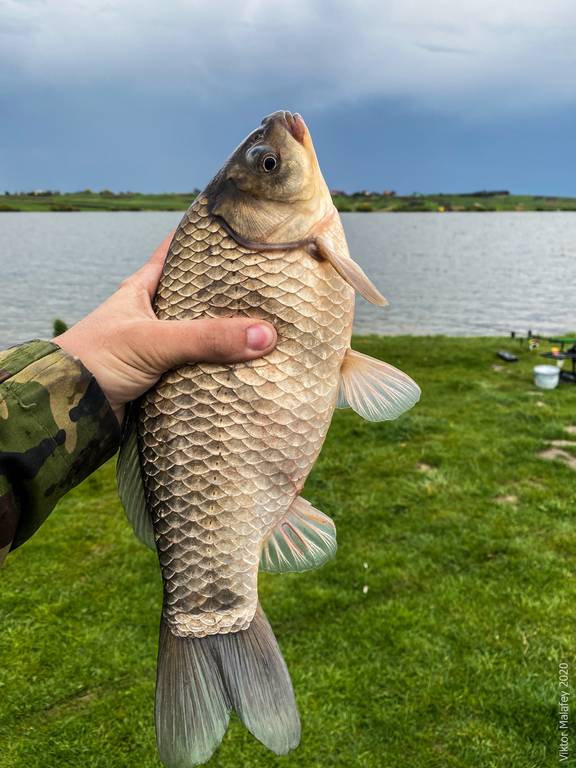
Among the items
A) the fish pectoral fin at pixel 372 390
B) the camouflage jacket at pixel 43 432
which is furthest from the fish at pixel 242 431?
the camouflage jacket at pixel 43 432

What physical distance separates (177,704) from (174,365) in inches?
38.2

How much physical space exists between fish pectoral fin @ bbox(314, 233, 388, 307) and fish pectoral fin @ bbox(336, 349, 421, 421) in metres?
0.26

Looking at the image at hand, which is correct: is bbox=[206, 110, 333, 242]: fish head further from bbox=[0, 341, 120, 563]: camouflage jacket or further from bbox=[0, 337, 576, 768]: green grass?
bbox=[0, 337, 576, 768]: green grass

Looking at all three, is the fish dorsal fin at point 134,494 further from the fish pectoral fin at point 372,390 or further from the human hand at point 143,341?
the fish pectoral fin at point 372,390

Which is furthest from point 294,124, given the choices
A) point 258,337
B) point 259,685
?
point 259,685

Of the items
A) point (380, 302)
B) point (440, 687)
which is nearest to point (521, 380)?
point (440, 687)

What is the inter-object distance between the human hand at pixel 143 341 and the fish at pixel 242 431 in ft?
0.16

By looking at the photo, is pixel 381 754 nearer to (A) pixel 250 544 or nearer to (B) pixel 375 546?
(B) pixel 375 546

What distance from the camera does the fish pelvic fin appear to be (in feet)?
5.55

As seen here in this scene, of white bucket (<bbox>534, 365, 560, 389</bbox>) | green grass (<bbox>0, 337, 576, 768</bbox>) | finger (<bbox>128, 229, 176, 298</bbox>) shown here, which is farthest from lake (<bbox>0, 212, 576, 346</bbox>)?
finger (<bbox>128, 229, 176, 298</bbox>)

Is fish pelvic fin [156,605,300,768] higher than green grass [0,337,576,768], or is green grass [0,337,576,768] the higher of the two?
fish pelvic fin [156,605,300,768]

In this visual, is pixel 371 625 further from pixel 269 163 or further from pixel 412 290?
pixel 412 290

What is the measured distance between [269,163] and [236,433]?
0.82 metres

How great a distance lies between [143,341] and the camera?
1.94 metres
